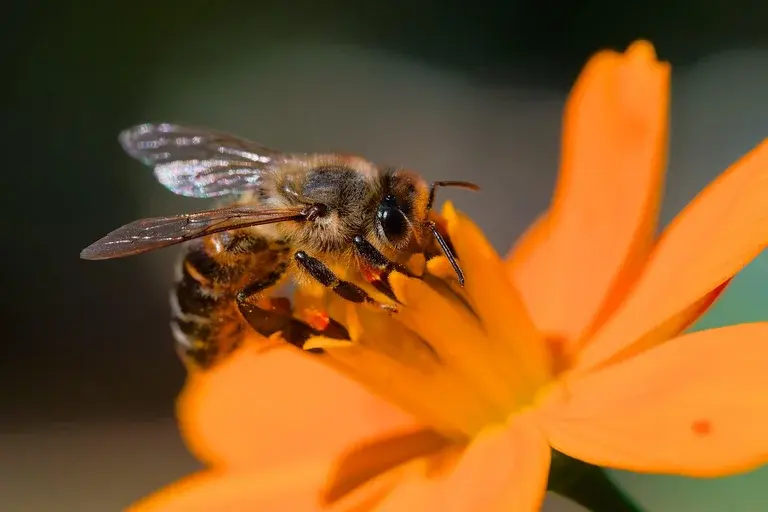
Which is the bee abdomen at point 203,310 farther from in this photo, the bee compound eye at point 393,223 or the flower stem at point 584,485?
the flower stem at point 584,485

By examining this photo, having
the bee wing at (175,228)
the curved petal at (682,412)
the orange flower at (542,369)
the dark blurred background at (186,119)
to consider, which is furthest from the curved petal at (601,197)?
the dark blurred background at (186,119)

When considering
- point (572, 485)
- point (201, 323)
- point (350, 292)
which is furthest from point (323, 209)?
point (572, 485)

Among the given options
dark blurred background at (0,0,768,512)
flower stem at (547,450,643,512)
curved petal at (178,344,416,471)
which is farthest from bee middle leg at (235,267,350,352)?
dark blurred background at (0,0,768,512)

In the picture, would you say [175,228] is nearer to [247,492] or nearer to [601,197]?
[247,492]

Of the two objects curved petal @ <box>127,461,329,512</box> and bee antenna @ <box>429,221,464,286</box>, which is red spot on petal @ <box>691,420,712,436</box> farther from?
curved petal @ <box>127,461,329,512</box>

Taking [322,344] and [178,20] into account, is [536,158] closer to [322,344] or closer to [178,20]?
[178,20]
